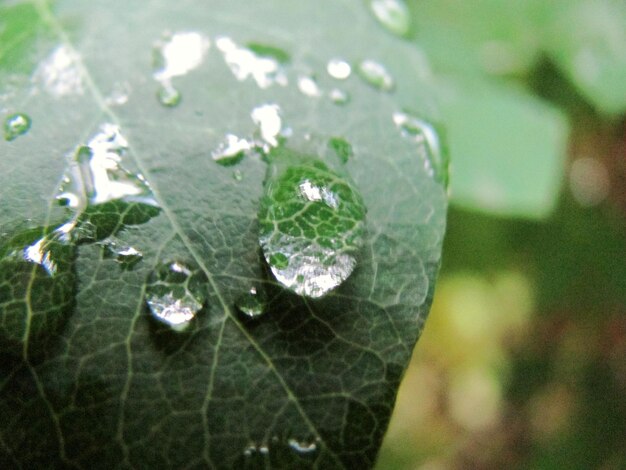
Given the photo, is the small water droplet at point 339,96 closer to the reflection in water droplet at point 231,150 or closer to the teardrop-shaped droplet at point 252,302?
the reflection in water droplet at point 231,150

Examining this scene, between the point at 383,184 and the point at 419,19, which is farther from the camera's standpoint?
the point at 419,19

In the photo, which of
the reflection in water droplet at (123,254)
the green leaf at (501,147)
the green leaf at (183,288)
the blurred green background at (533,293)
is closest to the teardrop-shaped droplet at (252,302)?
the green leaf at (183,288)

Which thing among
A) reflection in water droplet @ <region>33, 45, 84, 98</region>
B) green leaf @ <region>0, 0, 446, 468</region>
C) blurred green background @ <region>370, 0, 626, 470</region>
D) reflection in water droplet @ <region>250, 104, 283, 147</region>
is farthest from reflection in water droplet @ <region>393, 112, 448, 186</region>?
blurred green background @ <region>370, 0, 626, 470</region>

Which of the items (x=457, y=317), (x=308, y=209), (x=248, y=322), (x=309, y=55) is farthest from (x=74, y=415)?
(x=457, y=317)

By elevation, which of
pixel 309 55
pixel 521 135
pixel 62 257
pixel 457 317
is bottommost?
pixel 457 317

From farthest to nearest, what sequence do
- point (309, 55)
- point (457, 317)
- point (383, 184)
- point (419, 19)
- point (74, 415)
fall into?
point (457, 317)
point (419, 19)
point (309, 55)
point (383, 184)
point (74, 415)

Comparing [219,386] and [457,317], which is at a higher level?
[219,386]

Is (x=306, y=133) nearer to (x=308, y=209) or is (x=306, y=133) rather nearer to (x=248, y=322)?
(x=308, y=209)

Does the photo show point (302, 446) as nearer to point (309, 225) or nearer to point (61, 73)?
point (309, 225)
